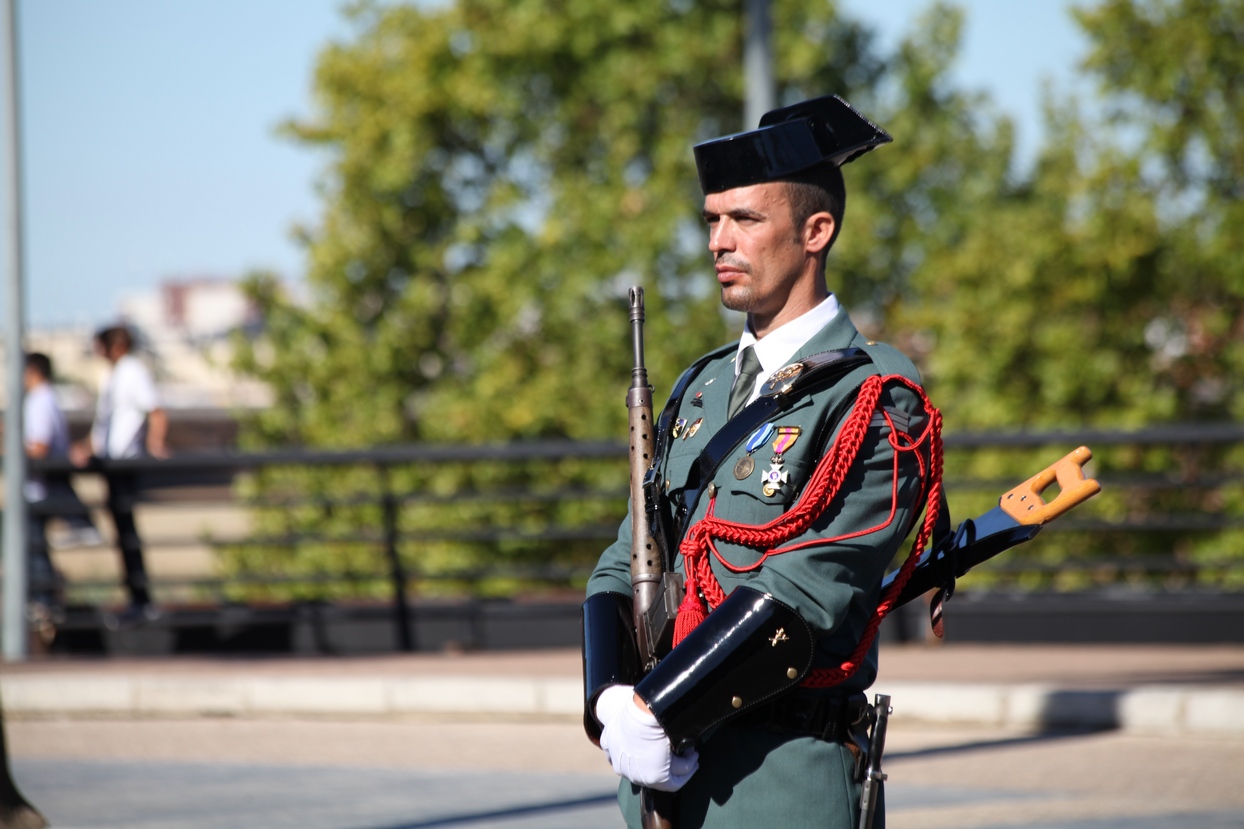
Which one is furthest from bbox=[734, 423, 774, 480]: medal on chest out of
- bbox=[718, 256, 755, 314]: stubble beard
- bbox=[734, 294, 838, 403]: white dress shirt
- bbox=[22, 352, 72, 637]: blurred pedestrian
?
bbox=[22, 352, 72, 637]: blurred pedestrian

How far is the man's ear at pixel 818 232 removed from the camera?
2.51 meters

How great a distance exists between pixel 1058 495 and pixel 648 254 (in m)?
16.7

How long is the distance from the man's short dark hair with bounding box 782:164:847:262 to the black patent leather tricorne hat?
0.7 inches

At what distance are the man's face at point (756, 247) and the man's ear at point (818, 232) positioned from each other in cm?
2

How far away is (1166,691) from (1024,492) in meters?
5.08

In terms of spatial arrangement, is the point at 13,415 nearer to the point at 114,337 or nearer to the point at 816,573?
the point at 114,337

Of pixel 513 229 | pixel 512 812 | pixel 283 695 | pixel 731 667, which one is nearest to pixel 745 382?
pixel 731 667

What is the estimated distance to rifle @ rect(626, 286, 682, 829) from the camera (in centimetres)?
243

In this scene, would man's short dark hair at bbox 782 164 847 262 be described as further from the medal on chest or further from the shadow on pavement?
the shadow on pavement

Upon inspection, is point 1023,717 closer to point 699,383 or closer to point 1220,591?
point 1220,591

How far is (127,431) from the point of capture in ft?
33.6

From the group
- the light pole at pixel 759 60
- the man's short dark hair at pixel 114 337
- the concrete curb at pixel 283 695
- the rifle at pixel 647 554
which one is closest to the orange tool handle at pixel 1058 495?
the rifle at pixel 647 554

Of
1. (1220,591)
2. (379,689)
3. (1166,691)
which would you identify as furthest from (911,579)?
(1220,591)

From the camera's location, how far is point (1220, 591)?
356 inches
